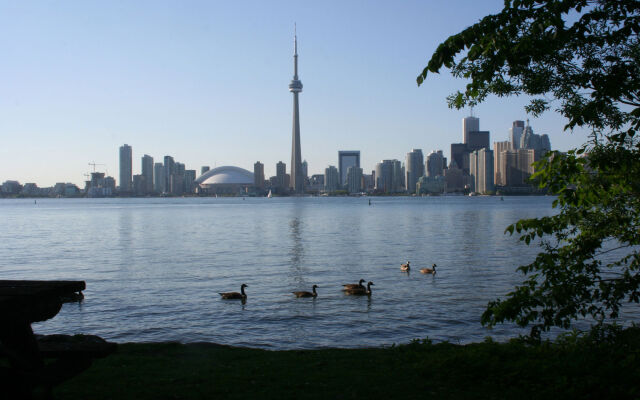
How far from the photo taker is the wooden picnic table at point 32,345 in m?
5.91

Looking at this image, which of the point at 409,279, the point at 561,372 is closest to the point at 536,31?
the point at 561,372

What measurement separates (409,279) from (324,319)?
925 cm

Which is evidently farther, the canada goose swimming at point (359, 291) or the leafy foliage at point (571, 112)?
the canada goose swimming at point (359, 291)

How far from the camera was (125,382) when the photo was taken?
8.54m

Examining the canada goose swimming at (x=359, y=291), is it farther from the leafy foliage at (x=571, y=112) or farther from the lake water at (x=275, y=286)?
the leafy foliage at (x=571, y=112)

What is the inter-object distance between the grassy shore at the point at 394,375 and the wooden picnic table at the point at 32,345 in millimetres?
1163

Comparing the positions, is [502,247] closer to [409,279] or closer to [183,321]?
[409,279]

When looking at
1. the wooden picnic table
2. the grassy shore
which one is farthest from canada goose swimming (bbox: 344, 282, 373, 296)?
the wooden picnic table

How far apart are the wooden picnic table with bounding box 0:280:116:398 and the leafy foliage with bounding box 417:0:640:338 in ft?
16.2

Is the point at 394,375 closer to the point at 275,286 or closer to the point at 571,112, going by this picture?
the point at 571,112

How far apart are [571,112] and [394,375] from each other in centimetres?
492

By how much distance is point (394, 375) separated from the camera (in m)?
8.81

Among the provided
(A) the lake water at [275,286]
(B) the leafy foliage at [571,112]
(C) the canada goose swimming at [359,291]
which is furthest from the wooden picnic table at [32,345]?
(C) the canada goose swimming at [359,291]

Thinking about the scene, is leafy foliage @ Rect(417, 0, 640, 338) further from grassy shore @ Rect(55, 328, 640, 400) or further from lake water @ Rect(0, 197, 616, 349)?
lake water @ Rect(0, 197, 616, 349)
